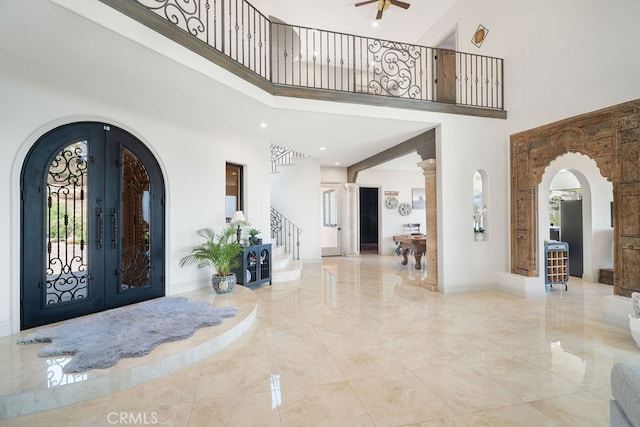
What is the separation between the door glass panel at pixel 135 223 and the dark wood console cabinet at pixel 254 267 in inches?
58.2

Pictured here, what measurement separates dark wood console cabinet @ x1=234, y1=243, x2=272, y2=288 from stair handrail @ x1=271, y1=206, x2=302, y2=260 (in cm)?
264

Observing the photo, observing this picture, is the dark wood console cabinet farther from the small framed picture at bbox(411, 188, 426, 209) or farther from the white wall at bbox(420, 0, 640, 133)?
the small framed picture at bbox(411, 188, 426, 209)

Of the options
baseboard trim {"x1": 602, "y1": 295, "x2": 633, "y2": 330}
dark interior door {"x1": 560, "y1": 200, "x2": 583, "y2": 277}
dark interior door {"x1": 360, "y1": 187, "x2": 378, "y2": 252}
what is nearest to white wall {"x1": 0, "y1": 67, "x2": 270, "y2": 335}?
baseboard trim {"x1": 602, "y1": 295, "x2": 633, "y2": 330}

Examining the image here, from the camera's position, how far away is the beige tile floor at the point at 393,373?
2.04 m

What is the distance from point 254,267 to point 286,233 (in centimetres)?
303

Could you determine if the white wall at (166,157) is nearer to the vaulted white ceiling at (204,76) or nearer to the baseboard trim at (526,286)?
the vaulted white ceiling at (204,76)

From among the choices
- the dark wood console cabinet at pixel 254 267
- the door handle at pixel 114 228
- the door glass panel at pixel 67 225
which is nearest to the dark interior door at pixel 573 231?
the dark wood console cabinet at pixel 254 267

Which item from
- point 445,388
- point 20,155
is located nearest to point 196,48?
point 20,155

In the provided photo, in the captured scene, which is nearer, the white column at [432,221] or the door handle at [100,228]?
the door handle at [100,228]

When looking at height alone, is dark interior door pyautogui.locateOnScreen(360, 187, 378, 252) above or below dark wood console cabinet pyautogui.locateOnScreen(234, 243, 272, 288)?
above

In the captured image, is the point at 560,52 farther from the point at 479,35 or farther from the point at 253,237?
the point at 253,237

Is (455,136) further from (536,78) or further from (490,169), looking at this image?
→ (536,78)

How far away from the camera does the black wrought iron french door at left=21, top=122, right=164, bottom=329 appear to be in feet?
10.8

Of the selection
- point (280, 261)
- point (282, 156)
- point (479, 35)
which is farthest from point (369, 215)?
point (479, 35)
